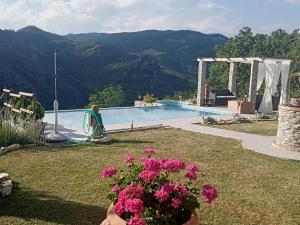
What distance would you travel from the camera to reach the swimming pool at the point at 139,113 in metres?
18.0

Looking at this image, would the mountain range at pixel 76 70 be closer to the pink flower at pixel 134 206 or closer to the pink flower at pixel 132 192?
the pink flower at pixel 132 192

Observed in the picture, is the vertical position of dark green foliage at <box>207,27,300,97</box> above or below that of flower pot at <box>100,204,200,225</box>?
above

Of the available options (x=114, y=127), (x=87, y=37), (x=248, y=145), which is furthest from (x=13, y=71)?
(x=87, y=37)

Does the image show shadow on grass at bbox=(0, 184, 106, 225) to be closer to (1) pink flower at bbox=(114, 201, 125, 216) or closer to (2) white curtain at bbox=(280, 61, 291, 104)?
(1) pink flower at bbox=(114, 201, 125, 216)

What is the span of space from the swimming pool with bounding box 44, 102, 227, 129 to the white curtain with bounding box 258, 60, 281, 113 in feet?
7.26

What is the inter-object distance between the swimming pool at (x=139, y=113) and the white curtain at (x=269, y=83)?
87.1 inches

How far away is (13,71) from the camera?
55.1 metres

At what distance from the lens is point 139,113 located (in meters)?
21.2

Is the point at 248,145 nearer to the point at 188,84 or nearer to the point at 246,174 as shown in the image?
the point at 246,174

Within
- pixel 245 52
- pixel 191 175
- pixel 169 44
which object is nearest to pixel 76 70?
pixel 245 52

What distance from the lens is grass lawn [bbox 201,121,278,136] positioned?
14.3 m

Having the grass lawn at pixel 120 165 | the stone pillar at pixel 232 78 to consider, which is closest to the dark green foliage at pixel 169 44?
the stone pillar at pixel 232 78

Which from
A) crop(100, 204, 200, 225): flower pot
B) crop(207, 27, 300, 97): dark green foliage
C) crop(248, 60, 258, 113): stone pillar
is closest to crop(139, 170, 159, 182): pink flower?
crop(100, 204, 200, 225): flower pot

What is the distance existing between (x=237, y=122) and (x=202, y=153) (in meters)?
6.80
